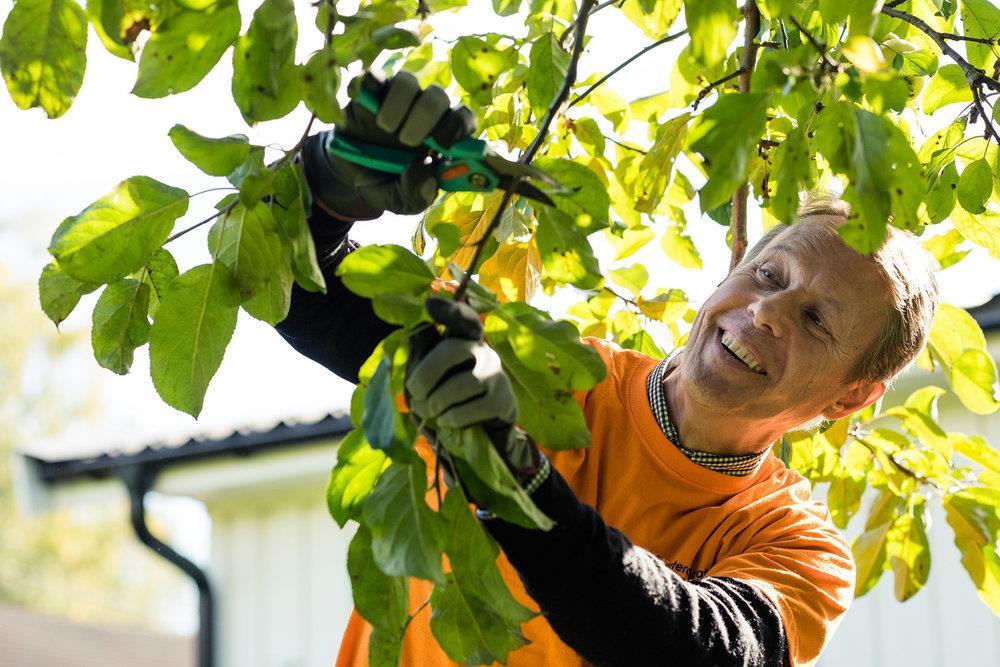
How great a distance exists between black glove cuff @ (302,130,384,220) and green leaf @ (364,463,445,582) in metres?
0.46

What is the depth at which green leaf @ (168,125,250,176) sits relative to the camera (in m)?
1.08

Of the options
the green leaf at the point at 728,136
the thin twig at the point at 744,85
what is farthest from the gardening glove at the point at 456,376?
the thin twig at the point at 744,85

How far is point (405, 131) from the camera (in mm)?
1104

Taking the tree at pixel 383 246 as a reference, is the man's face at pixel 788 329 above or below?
below

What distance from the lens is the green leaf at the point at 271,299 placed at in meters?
1.11

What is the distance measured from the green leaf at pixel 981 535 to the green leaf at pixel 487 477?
1.29 m

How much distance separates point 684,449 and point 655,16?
61 cm

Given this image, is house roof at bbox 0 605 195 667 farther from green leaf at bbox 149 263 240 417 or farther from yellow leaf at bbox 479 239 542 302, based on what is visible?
green leaf at bbox 149 263 240 417

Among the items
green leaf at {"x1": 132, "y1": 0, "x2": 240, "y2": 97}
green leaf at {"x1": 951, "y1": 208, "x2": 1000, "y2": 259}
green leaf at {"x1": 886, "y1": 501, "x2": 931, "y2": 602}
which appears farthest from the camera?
green leaf at {"x1": 886, "y1": 501, "x2": 931, "y2": 602}

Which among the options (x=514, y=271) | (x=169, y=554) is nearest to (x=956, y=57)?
(x=514, y=271)

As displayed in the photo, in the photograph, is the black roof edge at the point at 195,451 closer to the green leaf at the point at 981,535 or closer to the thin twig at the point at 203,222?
the green leaf at the point at 981,535

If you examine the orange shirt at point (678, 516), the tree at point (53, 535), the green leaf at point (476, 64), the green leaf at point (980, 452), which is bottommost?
the tree at point (53, 535)

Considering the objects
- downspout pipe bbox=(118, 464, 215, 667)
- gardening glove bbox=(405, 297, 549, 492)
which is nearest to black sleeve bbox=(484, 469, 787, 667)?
gardening glove bbox=(405, 297, 549, 492)

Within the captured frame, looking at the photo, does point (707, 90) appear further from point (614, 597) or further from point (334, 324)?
point (614, 597)
